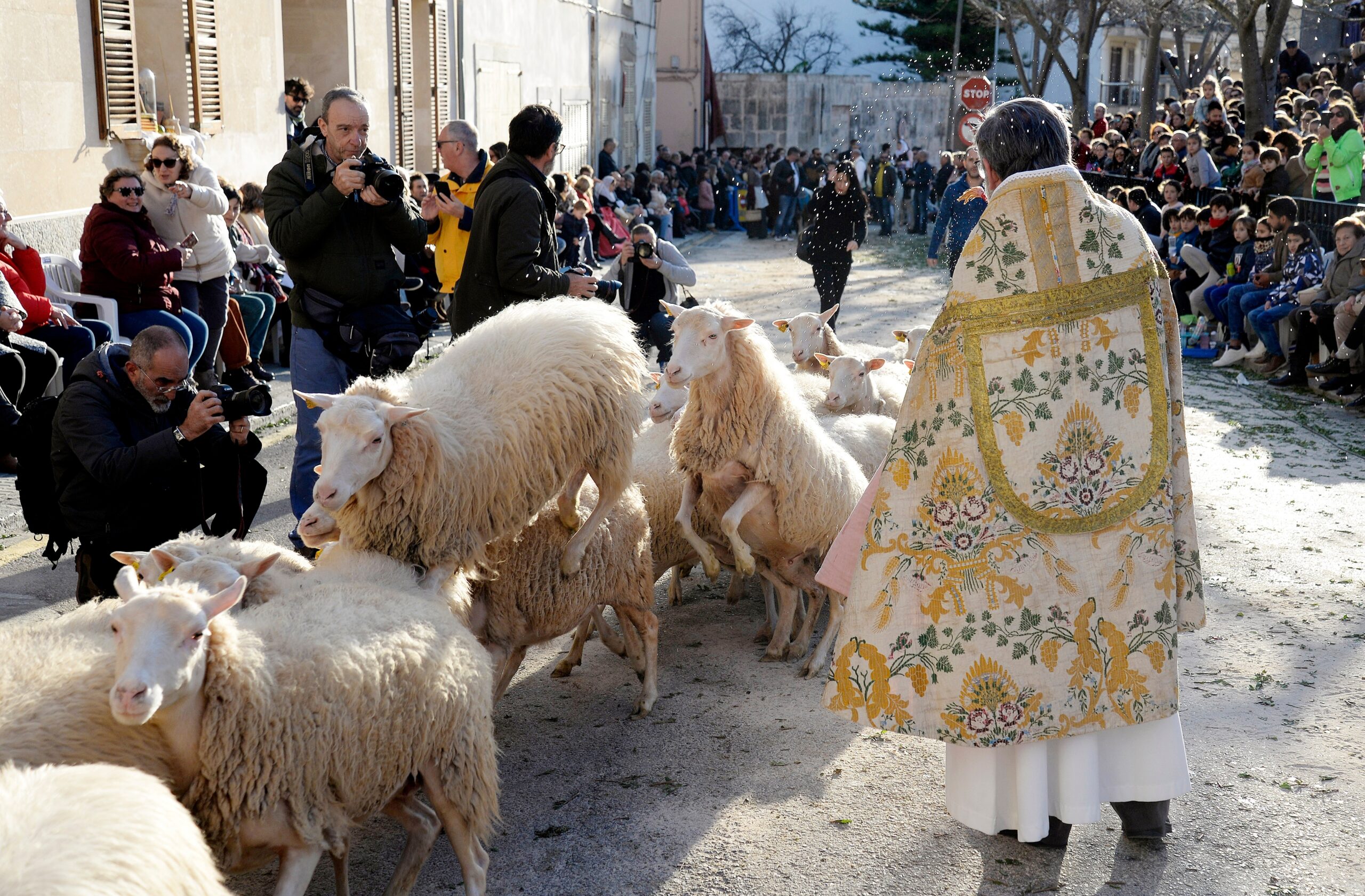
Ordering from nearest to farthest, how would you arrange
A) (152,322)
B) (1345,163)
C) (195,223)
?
(152,322), (195,223), (1345,163)

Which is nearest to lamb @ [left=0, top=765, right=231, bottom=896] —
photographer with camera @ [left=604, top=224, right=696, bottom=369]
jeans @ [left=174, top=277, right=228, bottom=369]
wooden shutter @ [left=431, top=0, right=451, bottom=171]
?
jeans @ [left=174, top=277, right=228, bottom=369]

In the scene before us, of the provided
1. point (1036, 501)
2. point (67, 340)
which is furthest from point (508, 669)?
point (67, 340)

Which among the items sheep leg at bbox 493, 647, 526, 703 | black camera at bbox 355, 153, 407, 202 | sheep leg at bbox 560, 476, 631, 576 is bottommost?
sheep leg at bbox 493, 647, 526, 703

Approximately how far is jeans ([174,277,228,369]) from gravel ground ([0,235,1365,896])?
2659mm

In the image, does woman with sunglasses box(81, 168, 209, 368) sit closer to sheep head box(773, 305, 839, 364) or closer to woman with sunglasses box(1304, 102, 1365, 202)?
sheep head box(773, 305, 839, 364)

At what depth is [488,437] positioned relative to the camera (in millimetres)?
4062

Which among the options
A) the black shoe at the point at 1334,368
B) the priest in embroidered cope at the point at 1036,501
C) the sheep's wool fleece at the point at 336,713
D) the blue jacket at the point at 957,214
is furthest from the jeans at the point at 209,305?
the black shoe at the point at 1334,368

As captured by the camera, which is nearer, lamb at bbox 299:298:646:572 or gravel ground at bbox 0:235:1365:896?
gravel ground at bbox 0:235:1365:896

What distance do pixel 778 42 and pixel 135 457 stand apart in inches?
2099

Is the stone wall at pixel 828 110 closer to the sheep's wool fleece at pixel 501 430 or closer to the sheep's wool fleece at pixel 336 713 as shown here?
the sheep's wool fleece at pixel 501 430

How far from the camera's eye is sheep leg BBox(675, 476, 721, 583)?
531cm

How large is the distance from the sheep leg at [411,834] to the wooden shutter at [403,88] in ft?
46.2

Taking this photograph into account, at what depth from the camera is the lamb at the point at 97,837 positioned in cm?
209

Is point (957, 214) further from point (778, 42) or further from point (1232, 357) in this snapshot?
point (778, 42)
